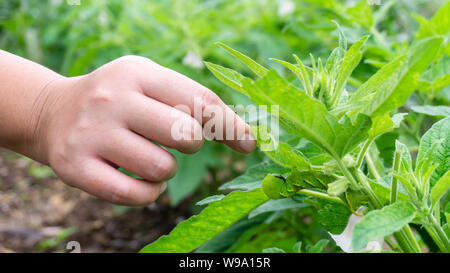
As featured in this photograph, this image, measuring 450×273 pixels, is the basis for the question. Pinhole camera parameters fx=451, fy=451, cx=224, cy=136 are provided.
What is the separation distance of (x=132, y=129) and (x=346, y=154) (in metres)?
0.22

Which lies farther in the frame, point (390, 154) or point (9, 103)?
point (390, 154)

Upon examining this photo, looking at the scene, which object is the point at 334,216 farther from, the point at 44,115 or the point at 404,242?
the point at 44,115

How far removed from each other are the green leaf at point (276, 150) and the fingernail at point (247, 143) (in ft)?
0.27

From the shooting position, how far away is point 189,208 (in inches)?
76.9

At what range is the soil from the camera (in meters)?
1.84

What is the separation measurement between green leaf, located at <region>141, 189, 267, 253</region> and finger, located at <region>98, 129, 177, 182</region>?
61mm

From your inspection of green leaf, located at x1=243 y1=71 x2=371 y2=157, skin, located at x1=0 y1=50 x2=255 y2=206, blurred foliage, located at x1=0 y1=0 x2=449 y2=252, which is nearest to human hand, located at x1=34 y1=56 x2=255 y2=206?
skin, located at x1=0 y1=50 x2=255 y2=206

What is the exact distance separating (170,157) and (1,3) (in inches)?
119

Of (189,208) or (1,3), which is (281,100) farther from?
(1,3)

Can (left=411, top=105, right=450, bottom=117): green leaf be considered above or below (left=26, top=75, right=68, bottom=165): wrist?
above

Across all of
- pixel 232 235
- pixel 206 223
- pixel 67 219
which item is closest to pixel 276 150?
pixel 206 223

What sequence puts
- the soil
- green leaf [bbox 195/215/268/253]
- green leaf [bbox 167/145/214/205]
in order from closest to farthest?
green leaf [bbox 195/215/268/253]
green leaf [bbox 167/145/214/205]
the soil

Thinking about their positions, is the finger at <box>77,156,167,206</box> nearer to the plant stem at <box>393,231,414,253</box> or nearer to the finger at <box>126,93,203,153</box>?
the finger at <box>126,93,203,153</box>
